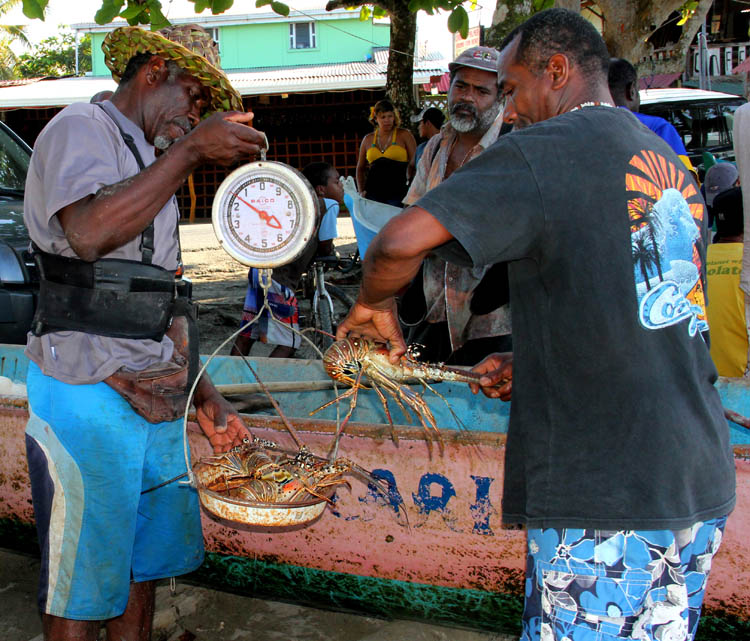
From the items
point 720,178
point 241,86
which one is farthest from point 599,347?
point 241,86

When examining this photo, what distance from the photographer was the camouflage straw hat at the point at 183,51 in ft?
7.04

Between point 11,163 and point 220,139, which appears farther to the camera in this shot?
point 11,163

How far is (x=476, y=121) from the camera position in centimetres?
372

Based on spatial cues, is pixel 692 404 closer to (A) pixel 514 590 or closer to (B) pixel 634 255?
(B) pixel 634 255

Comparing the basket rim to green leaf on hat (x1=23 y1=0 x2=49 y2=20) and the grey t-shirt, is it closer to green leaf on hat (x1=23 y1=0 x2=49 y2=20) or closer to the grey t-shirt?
the grey t-shirt

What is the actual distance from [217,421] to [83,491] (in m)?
0.56

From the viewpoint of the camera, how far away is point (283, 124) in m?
17.1

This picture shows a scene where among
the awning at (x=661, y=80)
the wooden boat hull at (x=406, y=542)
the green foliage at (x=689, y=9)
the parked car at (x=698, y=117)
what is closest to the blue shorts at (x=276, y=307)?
the wooden boat hull at (x=406, y=542)

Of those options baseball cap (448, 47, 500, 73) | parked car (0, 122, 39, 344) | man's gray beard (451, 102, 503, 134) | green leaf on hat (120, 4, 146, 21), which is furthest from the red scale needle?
green leaf on hat (120, 4, 146, 21)

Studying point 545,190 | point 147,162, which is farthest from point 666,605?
point 147,162

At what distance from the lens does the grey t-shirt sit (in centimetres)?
190

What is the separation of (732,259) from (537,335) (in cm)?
316

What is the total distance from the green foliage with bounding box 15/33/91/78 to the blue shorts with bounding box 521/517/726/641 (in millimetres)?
39518

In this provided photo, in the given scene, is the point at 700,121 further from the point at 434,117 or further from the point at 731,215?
the point at 731,215
